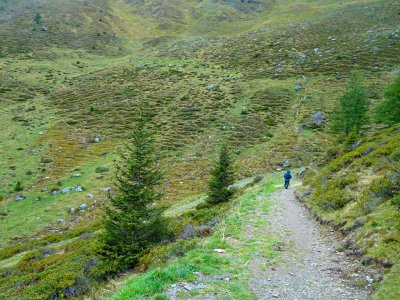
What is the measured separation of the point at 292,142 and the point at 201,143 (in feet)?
47.2

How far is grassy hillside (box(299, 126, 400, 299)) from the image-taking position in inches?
356

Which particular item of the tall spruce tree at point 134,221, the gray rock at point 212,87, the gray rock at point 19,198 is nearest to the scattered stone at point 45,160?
the gray rock at point 19,198

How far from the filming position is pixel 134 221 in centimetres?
1529

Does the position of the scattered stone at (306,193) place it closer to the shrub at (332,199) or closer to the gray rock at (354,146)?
the shrub at (332,199)

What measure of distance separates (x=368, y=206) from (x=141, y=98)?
14.5 m

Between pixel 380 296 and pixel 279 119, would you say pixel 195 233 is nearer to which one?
pixel 380 296

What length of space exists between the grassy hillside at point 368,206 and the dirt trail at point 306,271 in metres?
0.63

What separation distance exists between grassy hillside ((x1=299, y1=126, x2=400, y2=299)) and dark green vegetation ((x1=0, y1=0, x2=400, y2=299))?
847 centimetres

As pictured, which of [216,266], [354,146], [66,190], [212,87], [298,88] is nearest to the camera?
[216,266]

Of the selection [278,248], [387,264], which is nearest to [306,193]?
[278,248]

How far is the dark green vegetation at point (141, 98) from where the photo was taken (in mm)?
31156

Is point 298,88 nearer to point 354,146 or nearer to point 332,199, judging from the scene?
point 354,146

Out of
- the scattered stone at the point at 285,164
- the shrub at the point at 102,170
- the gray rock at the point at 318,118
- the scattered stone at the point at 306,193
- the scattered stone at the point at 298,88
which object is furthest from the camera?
the scattered stone at the point at 298,88

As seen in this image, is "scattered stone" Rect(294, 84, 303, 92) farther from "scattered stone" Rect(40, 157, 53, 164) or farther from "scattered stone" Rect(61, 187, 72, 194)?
"scattered stone" Rect(61, 187, 72, 194)
